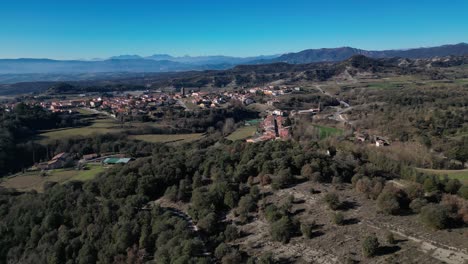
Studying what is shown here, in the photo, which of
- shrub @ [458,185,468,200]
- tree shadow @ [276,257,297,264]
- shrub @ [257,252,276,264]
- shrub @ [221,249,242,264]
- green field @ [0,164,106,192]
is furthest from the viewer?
green field @ [0,164,106,192]

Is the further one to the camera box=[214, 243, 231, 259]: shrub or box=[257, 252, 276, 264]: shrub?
box=[214, 243, 231, 259]: shrub

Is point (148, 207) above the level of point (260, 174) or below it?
below

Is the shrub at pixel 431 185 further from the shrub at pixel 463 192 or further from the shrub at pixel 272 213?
the shrub at pixel 272 213

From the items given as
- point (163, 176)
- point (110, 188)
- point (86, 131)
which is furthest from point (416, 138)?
point (86, 131)

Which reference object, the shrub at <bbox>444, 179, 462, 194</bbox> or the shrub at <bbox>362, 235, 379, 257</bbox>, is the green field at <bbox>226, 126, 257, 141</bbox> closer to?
the shrub at <bbox>444, 179, 462, 194</bbox>

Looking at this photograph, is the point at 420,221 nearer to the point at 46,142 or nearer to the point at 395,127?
the point at 395,127

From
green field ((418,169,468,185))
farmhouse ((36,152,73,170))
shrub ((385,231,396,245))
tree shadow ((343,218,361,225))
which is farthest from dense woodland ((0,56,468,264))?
farmhouse ((36,152,73,170))

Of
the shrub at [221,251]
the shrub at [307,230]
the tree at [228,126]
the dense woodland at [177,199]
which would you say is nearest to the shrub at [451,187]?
the dense woodland at [177,199]
